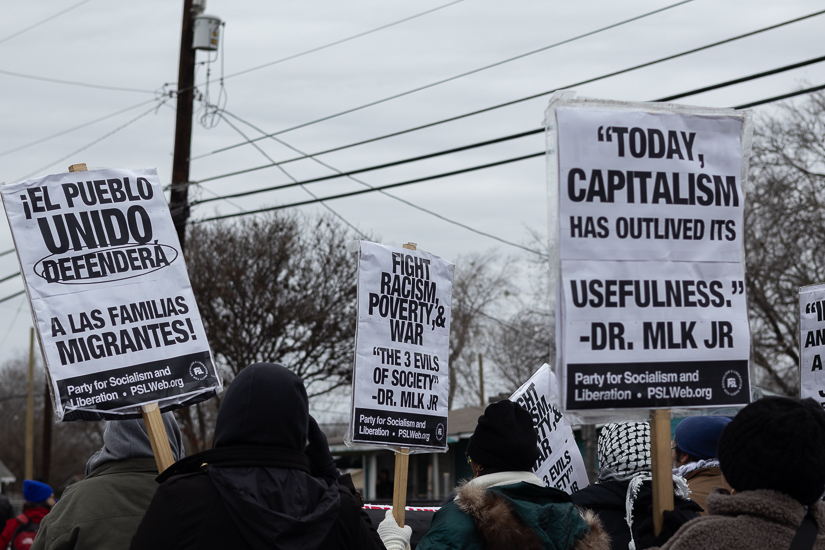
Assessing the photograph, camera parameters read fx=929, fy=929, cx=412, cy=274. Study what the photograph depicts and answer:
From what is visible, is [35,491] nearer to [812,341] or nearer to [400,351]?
[400,351]

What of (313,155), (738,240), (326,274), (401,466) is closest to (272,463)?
(738,240)

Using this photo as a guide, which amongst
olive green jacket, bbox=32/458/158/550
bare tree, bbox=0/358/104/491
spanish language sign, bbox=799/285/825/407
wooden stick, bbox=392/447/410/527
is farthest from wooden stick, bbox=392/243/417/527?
bare tree, bbox=0/358/104/491

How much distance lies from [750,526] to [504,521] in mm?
1076

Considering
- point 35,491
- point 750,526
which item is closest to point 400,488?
point 750,526

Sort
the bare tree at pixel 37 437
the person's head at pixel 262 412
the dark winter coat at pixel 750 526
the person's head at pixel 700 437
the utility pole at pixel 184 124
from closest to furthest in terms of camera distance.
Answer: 1. the dark winter coat at pixel 750 526
2. the person's head at pixel 262 412
3. the person's head at pixel 700 437
4. the utility pole at pixel 184 124
5. the bare tree at pixel 37 437

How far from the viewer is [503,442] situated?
3.78 m

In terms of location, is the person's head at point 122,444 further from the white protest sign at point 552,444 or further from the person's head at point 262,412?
the white protest sign at point 552,444

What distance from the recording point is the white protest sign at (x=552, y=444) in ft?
17.4

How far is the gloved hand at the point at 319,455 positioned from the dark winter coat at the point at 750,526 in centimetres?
110

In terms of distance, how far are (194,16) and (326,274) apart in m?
10.4

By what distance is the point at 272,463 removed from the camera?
9.18 ft

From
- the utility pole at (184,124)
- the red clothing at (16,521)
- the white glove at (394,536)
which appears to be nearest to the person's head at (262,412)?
the white glove at (394,536)

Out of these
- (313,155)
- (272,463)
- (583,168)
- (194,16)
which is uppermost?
(194,16)

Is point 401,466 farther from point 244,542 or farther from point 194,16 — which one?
point 194,16
